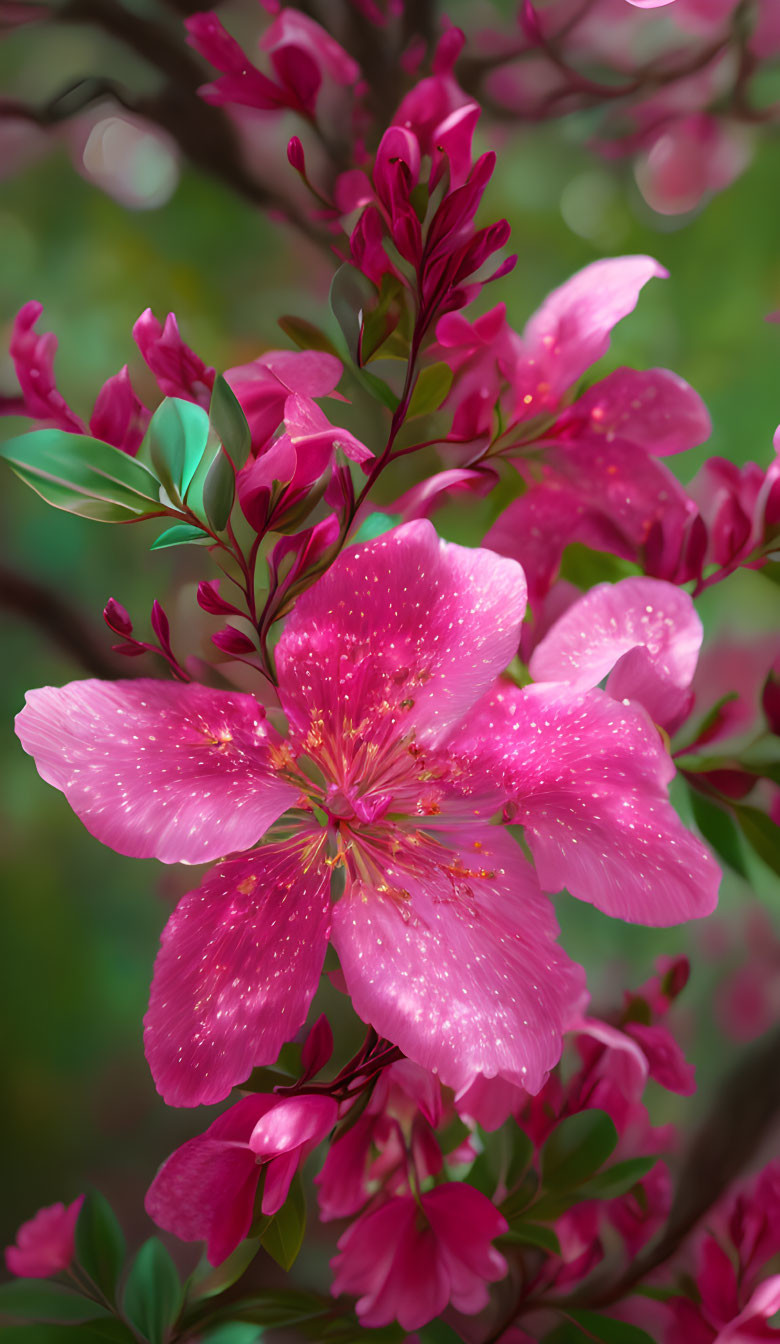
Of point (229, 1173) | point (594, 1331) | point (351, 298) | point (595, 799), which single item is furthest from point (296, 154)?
point (594, 1331)

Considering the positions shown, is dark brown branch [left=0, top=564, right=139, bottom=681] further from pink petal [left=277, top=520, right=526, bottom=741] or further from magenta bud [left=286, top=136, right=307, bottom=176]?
magenta bud [left=286, top=136, right=307, bottom=176]

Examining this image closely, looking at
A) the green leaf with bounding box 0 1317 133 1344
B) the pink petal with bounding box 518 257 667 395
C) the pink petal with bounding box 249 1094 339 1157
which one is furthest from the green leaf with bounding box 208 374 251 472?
the green leaf with bounding box 0 1317 133 1344

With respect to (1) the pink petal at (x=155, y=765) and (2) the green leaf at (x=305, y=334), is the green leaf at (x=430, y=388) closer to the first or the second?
(2) the green leaf at (x=305, y=334)

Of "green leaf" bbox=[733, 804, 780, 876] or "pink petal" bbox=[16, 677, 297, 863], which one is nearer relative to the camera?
"pink petal" bbox=[16, 677, 297, 863]

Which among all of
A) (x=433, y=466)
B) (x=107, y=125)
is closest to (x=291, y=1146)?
(x=433, y=466)

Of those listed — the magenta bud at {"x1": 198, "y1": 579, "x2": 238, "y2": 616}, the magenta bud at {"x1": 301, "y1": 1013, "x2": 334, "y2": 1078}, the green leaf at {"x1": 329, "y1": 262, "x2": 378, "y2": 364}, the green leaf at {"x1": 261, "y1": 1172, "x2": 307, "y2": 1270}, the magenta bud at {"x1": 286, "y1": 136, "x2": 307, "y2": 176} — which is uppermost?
the magenta bud at {"x1": 286, "y1": 136, "x2": 307, "y2": 176}

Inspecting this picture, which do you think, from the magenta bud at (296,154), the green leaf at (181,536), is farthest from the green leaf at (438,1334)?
the magenta bud at (296,154)

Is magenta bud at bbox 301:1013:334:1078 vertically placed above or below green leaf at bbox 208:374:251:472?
below
